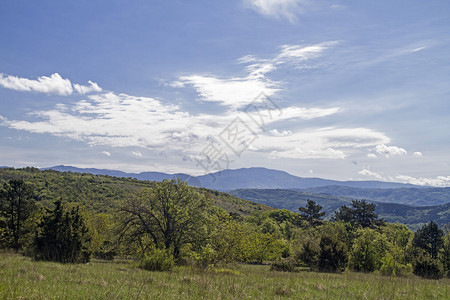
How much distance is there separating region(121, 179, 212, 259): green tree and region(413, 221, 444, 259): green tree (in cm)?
5280

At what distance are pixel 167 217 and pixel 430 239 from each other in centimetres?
5825

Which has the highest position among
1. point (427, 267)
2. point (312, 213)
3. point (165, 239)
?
point (165, 239)

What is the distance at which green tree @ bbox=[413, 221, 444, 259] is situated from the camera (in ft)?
194

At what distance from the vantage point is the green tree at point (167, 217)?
29.5 meters

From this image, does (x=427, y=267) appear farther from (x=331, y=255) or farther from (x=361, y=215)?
(x=361, y=215)

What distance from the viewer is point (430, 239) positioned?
6019 centimetres

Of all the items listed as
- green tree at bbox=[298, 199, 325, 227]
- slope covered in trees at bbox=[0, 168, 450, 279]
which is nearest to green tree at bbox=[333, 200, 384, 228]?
green tree at bbox=[298, 199, 325, 227]

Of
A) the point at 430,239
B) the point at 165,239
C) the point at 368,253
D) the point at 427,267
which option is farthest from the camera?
the point at 430,239

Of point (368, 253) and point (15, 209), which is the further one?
point (368, 253)

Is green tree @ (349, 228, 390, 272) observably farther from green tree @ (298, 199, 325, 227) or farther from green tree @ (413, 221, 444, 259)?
green tree @ (298, 199, 325, 227)

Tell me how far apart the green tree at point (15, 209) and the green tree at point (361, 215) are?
79222mm

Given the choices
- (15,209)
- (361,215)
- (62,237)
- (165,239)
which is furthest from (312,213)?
(62,237)

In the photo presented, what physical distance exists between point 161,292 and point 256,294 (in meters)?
3.21

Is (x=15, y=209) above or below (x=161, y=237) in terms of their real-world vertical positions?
above
